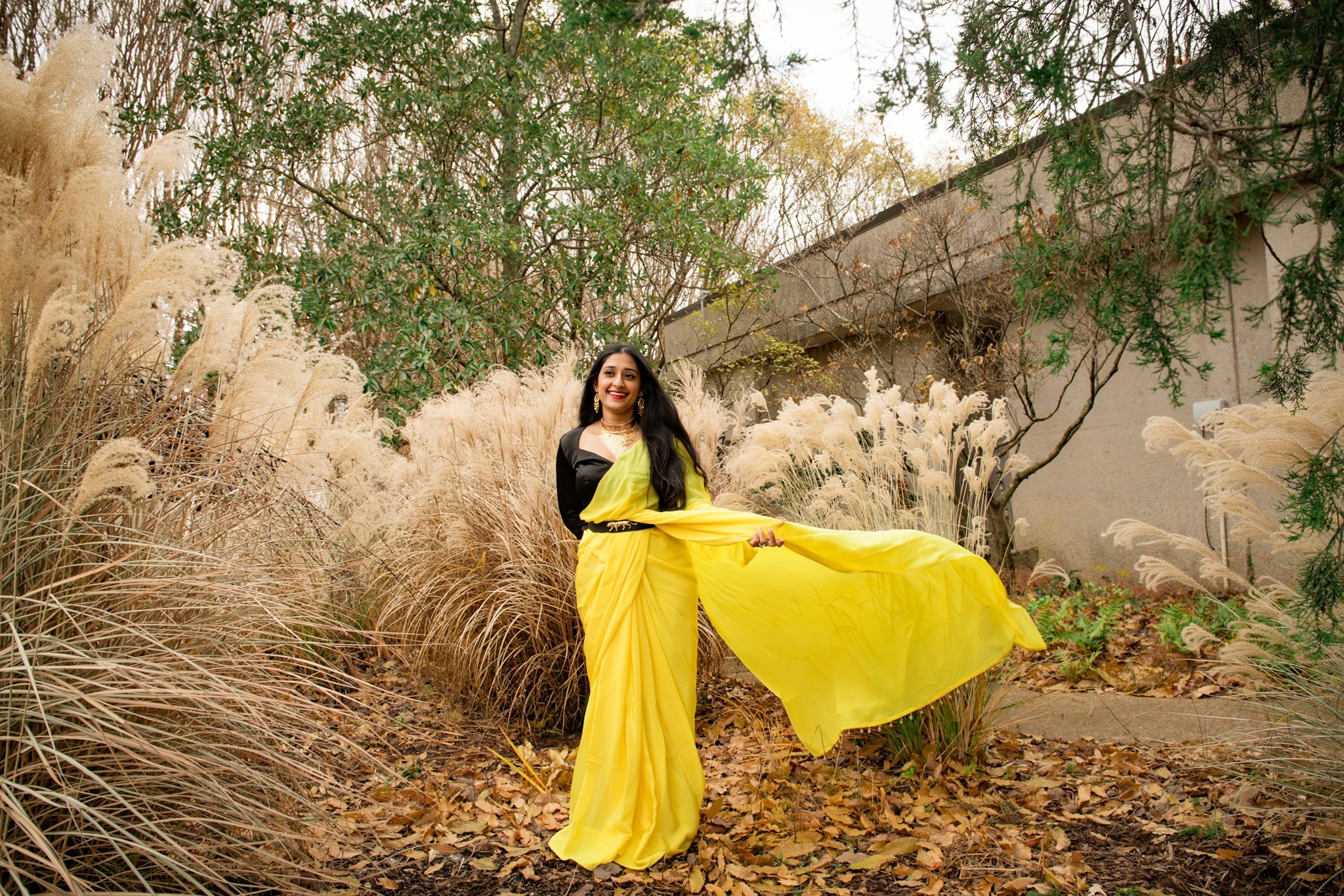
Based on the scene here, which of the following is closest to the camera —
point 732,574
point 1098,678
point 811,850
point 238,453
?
point 811,850

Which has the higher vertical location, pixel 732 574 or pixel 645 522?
pixel 645 522

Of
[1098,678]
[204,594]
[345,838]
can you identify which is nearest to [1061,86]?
[204,594]

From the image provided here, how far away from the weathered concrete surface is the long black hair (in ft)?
5.94

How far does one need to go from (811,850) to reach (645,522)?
1.45 m

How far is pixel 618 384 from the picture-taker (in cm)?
374

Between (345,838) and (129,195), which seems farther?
(129,195)

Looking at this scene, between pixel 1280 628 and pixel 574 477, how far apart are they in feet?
10.6

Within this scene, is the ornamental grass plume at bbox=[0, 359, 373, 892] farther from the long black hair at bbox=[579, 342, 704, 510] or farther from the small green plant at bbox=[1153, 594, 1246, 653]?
the small green plant at bbox=[1153, 594, 1246, 653]

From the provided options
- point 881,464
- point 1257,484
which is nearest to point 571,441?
point 881,464

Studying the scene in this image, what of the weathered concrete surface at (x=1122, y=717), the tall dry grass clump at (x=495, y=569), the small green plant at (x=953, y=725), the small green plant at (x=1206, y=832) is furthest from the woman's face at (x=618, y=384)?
the small green plant at (x=1206, y=832)

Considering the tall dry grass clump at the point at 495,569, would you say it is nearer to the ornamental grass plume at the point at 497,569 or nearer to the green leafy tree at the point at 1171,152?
the ornamental grass plume at the point at 497,569

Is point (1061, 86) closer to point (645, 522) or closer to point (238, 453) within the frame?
point (645, 522)

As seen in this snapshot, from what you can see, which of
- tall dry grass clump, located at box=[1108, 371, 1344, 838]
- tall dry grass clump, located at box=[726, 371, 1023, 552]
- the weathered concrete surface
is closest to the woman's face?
tall dry grass clump, located at box=[726, 371, 1023, 552]

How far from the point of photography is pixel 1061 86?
8.30 feet
